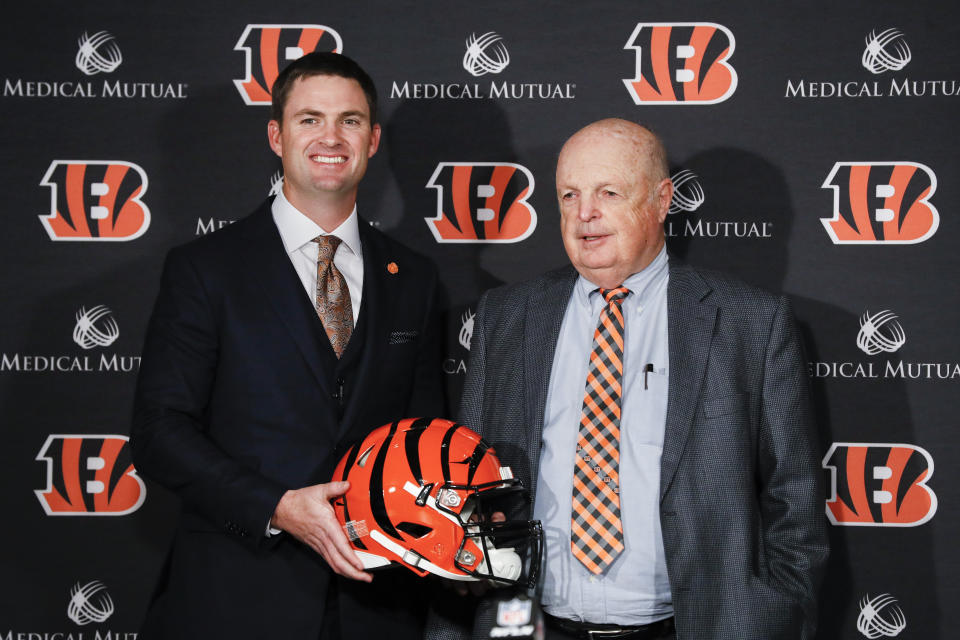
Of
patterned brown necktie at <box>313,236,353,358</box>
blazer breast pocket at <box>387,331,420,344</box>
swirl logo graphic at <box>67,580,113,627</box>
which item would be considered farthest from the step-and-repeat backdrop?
patterned brown necktie at <box>313,236,353,358</box>

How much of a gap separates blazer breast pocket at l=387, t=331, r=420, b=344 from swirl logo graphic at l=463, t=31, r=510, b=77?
48.7 inches

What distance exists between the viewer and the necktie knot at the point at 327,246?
2891 mm

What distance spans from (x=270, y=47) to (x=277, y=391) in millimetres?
1636

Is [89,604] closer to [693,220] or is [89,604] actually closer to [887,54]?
[693,220]

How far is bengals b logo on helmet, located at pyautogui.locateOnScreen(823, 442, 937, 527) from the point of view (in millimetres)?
3539

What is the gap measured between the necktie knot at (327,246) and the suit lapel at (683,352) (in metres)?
1.05

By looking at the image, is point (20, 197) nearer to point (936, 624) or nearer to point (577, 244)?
point (577, 244)

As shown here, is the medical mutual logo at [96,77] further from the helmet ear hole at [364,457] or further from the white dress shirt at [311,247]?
the helmet ear hole at [364,457]

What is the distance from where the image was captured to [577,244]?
2.69 metres

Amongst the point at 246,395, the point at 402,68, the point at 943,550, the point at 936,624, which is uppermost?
the point at 402,68

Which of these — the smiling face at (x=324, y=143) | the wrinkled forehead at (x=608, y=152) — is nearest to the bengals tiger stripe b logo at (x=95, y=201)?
the smiling face at (x=324, y=143)

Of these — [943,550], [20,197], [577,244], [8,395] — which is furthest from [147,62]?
[943,550]

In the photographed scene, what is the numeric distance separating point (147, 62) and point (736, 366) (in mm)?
2617

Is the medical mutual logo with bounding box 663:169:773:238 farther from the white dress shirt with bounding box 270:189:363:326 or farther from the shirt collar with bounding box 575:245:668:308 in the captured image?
the white dress shirt with bounding box 270:189:363:326
